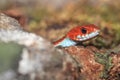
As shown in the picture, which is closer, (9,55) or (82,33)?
(9,55)

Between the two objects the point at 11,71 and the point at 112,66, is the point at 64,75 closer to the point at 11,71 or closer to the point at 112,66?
the point at 11,71

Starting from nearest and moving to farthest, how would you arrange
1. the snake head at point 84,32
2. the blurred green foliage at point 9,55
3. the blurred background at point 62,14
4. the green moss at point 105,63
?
the blurred green foliage at point 9,55, the green moss at point 105,63, the snake head at point 84,32, the blurred background at point 62,14

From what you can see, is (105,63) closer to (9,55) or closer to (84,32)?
(84,32)

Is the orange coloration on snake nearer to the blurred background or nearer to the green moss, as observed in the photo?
the green moss

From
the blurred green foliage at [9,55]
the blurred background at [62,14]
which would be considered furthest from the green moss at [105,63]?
the blurred background at [62,14]

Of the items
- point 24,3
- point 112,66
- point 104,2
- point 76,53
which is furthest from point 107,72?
point 24,3

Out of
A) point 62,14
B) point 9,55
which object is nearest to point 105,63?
point 9,55

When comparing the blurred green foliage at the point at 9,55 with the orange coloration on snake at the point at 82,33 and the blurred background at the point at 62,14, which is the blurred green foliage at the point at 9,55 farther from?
the blurred background at the point at 62,14

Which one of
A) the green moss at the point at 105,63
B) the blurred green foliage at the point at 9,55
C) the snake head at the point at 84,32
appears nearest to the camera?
the blurred green foliage at the point at 9,55

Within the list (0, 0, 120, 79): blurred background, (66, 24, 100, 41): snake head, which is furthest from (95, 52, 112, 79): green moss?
(0, 0, 120, 79): blurred background
